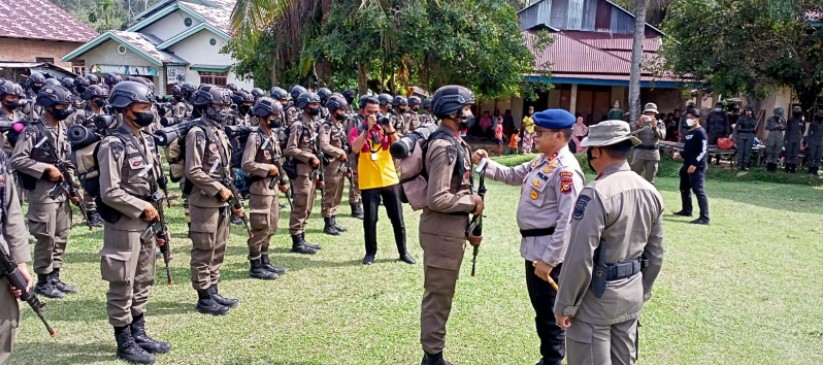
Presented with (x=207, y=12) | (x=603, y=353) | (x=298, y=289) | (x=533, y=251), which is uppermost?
(x=207, y=12)

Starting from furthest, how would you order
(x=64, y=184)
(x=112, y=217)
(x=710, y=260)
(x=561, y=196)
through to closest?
1. (x=710, y=260)
2. (x=64, y=184)
3. (x=112, y=217)
4. (x=561, y=196)

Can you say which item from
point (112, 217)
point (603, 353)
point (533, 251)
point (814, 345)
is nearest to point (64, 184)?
point (112, 217)

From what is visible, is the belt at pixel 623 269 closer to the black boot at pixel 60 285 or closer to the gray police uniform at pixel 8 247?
the gray police uniform at pixel 8 247

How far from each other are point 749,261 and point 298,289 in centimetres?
544

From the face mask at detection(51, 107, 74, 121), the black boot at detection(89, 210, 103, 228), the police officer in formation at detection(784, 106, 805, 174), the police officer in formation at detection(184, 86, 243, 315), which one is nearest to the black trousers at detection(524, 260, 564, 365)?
the police officer in formation at detection(184, 86, 243, 315)

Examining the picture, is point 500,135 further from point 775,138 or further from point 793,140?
point 793,140

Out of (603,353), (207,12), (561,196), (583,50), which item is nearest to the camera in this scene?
(603,353)

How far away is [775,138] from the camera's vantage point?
1622 cm

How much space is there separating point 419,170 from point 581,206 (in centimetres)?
144

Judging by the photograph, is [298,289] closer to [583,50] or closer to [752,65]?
[752,65]

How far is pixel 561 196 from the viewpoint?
162 inches

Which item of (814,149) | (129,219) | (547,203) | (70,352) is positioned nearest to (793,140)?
(814,149)

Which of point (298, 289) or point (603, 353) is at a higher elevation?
point (603, 353)

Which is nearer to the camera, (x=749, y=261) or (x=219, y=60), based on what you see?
(x=749, y=261)
